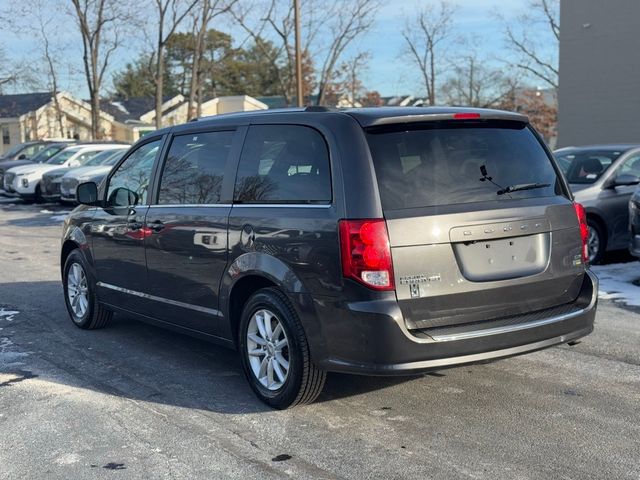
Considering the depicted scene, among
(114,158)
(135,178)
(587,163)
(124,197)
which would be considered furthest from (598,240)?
(114,158)

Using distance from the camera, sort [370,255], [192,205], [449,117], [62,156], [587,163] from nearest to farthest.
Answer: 1. [370,255]
2. [449,117]
3. [192,205]
4. [587,163]
5. [62,156]

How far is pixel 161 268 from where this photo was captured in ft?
19.0

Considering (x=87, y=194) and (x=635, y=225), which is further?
(x=635, y=225)

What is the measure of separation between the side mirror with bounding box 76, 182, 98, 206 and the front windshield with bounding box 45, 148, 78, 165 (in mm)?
17782

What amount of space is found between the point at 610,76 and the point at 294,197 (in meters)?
24.8

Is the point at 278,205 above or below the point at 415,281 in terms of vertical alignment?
above

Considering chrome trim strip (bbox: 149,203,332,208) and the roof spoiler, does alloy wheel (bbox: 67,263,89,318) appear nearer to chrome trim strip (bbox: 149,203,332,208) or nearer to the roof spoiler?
chrome trim strip (bbox: 149,203,332,208)

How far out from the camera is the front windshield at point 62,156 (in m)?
23.8

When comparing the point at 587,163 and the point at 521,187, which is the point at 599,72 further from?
the point at 521,187

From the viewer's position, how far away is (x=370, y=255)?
4.17 m

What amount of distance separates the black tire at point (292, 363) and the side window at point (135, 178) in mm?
1840

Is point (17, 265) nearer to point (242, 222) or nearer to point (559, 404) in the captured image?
point (242, 222)

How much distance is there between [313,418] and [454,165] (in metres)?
1.76

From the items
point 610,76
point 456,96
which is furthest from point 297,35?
point 456,96
